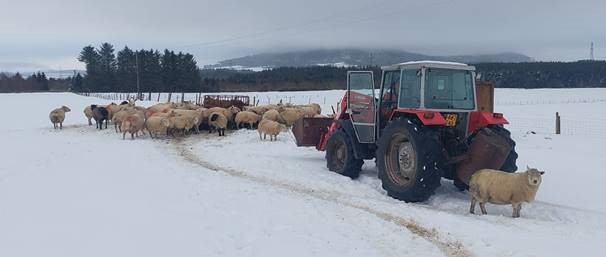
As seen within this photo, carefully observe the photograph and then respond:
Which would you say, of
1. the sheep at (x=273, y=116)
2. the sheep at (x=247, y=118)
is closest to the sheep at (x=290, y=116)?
the sheep at (x=273, y=116)

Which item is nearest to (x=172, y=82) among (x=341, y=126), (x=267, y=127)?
(x=267, y=127)

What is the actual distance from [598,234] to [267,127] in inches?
501

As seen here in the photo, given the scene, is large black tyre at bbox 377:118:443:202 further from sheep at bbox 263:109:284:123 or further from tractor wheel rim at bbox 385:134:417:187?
sheep at bbox 263:109:284:123

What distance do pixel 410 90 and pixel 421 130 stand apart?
1221 millimetres

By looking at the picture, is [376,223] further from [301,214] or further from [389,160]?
[389,160]

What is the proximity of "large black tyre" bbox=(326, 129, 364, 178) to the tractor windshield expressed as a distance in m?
2.37

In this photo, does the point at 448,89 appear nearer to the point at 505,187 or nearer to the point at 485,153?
the point at 485,153

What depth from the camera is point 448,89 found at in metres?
10.6

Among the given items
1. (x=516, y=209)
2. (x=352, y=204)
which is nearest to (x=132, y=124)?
(x=352, y=204)

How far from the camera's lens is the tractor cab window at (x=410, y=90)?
34.1 ft

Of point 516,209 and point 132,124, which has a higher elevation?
point 132,124

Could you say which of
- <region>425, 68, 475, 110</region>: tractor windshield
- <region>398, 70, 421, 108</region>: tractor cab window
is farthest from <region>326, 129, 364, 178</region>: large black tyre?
<region>425, 68, 475, 110</region>: tractor windshield

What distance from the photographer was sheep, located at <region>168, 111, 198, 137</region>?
21656 millimetres

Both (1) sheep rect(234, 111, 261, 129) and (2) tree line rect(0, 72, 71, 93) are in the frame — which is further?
(2) tree line rect(0, 72, 71, 93)
